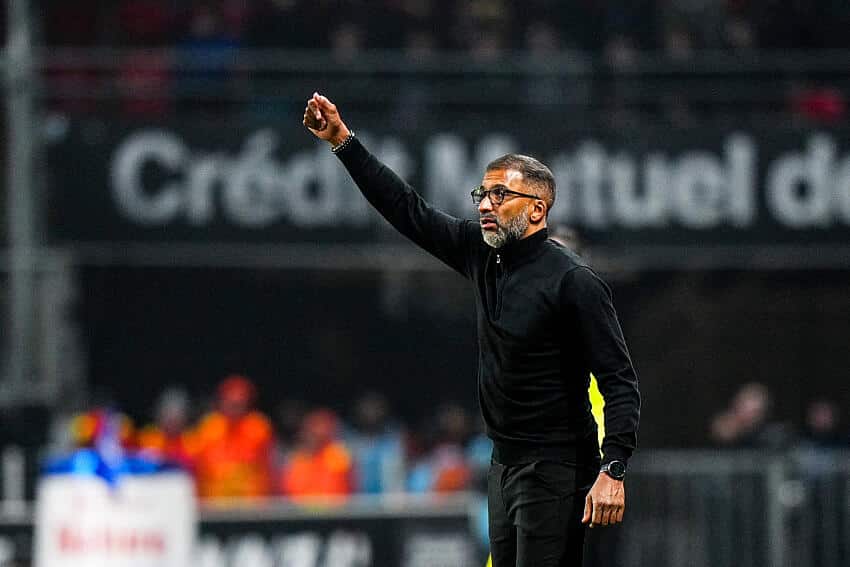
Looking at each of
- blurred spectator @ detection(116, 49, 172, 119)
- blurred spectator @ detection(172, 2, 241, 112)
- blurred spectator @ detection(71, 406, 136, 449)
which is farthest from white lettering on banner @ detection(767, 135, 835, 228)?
blurred spectator @ detection(71, 406, 136, 449)

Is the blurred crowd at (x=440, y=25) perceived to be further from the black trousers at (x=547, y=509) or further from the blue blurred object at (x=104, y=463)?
the black trousers at (x=547, y=509)

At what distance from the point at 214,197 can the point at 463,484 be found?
3310 millimetres

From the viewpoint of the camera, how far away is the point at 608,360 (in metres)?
5.86

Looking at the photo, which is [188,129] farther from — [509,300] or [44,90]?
[509,300]

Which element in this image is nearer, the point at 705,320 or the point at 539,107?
the point at 539,107

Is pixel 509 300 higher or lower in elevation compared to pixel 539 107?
lower

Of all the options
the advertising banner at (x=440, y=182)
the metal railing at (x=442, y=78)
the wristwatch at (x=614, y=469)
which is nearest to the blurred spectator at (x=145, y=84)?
the metal railing at (x=442, y=78)

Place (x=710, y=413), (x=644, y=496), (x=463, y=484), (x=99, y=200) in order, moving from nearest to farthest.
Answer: (x=644, y=496)
(x=463, y=484)
(x=99, y=200)
(x=710, y=413)

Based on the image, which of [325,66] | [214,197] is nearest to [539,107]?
[325,66]

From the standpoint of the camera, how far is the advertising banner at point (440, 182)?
593 inches

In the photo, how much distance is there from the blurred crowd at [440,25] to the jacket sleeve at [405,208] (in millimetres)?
9887

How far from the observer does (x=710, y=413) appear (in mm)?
16266

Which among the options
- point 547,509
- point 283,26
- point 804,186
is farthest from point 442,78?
point 547,509

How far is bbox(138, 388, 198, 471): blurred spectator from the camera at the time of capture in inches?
557
